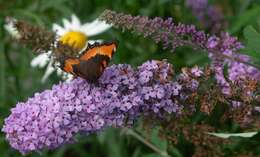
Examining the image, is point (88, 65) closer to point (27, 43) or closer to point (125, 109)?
point (125, 109)

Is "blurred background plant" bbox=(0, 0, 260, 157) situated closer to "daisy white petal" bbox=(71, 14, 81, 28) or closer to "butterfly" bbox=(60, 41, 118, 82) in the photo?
"daisy white petal" bbox=(71, 14, 81, 28)

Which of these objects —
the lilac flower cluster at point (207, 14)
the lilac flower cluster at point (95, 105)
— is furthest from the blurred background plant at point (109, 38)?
the lilac flower cluster at point (95, 105)

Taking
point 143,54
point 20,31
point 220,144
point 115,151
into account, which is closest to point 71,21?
point 143,54

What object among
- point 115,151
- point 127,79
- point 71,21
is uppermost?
point 71,21

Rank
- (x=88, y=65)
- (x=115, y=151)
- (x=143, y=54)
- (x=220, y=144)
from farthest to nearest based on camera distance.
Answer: (x=143, y=54), (x=115, y=151), (x=220, y=144), (x=88, y=65)

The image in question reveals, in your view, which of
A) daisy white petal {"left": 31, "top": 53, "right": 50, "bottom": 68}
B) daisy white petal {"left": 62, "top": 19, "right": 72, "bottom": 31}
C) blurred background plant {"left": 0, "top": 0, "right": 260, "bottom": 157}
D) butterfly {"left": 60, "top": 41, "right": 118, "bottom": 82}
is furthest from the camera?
daisy white petal {"left": 62, "top": 19, "right": 72, "bottom": 31}

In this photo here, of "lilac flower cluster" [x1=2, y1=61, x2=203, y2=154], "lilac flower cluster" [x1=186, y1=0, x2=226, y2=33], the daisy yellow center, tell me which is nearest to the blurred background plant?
"lilac flower cluster" [x1=186, y1=0, x2=226, y2=33]
